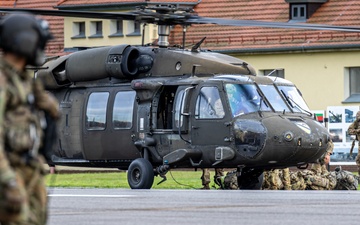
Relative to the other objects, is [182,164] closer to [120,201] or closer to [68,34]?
[120,201]

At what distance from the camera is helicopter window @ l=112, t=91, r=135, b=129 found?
83.3ft

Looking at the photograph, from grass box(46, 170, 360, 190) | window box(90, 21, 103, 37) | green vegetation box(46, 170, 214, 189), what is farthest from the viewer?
window box(90, 21, 103, 37)

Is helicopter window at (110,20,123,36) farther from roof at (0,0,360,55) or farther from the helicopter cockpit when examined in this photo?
the helicopter cockpit

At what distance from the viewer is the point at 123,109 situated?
2553 centimetres

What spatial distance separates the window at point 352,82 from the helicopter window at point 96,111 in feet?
86.1

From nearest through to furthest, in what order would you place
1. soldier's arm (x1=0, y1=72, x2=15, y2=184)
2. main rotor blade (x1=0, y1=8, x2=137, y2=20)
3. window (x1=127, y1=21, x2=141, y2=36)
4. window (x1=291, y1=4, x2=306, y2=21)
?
soldier's arm (x1=0, y1=72, x2=15, y2=184) → main rotor blade (x1=0, y1=8, x2=137, y2=20) → window (x1=291, y1=4, x2=306, y2=21) → window (x1=127, y1=21, x2=141, y2=36)

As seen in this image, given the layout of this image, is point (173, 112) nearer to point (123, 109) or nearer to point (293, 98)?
point (123, 109)

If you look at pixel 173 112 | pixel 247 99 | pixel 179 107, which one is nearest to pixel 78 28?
pixel 173 112

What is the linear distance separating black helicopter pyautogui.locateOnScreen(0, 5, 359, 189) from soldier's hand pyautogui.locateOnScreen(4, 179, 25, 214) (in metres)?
15.9

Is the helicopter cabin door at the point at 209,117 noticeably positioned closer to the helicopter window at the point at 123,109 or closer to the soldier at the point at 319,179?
the helicopter window at the point at 123,109

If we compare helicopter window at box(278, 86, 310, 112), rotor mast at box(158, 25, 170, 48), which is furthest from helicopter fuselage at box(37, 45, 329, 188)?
rotor mast at box(158, 25, 170, 48)

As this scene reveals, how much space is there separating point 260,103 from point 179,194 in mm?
4934

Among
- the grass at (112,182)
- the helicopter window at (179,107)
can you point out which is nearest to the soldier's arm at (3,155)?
the grass at (112,182)

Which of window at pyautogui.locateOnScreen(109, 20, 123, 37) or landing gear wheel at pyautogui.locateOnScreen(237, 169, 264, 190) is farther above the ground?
window at pyautogui.locateOnScreen(109, 20, 123, 37)
